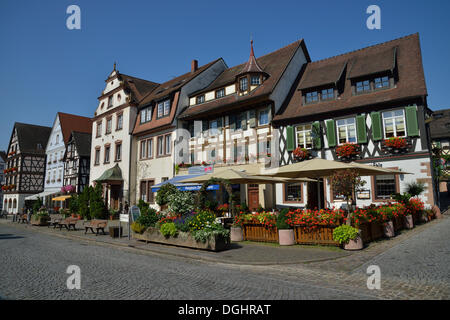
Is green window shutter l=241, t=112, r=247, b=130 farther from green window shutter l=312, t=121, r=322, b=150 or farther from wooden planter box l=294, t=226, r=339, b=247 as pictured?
wooden planter box l=294, t=226, r=339, b=247

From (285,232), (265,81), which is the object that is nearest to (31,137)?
(265,81)

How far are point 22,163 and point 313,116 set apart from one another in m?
47.6

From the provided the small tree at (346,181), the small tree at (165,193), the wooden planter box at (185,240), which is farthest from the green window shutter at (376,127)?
the small tree at (165,193)

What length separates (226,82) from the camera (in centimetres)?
2553

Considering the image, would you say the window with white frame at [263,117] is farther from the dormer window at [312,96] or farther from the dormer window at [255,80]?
the dormer window at [312,96]

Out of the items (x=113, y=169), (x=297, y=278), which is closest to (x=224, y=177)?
(x=297, y=278)

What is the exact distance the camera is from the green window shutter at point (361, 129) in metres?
18.2

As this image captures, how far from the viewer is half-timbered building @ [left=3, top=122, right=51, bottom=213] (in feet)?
161

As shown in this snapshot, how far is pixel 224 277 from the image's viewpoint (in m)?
7.17

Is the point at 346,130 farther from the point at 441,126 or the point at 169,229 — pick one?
the point at 441,126

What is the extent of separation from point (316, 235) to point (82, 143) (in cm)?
3739

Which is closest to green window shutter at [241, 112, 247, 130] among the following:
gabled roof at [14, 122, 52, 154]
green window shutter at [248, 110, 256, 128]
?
green window shutter at [248, 110, 256, 128]

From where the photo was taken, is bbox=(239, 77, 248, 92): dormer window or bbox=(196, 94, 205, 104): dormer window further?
bbox=(196, 94, 205, 104): dormer window

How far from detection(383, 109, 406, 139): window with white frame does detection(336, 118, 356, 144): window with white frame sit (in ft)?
5.80
